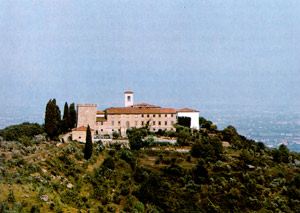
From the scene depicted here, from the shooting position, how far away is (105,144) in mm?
40656

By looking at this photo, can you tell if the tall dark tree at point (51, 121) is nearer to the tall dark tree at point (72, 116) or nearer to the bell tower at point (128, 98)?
the tall dark tree at point (72, 116)

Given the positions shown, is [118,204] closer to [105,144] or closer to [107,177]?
[107,177]

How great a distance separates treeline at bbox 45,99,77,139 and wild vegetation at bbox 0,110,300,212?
2.40 meters

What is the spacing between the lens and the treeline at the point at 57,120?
39.0 meters

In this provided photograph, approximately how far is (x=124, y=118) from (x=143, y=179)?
16371 mm

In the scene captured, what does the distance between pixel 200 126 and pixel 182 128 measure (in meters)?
8.09

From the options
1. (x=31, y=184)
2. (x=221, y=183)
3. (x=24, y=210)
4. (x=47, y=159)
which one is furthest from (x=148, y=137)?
(x=24, y=210)

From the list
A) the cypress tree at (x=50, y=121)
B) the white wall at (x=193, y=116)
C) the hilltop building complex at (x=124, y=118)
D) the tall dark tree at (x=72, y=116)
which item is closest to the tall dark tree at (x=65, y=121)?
the tall dark tree at (x=72, y=116)

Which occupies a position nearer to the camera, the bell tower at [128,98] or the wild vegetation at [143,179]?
the wild vegetation at [143,179]

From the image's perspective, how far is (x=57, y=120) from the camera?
137 ft

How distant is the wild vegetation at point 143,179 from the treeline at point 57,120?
240cm

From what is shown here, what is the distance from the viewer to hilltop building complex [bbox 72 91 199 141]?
146 ft

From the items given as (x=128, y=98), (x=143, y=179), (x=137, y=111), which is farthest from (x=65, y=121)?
(x=143, y=179)

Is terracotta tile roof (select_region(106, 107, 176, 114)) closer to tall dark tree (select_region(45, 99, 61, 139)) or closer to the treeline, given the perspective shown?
the treeline
